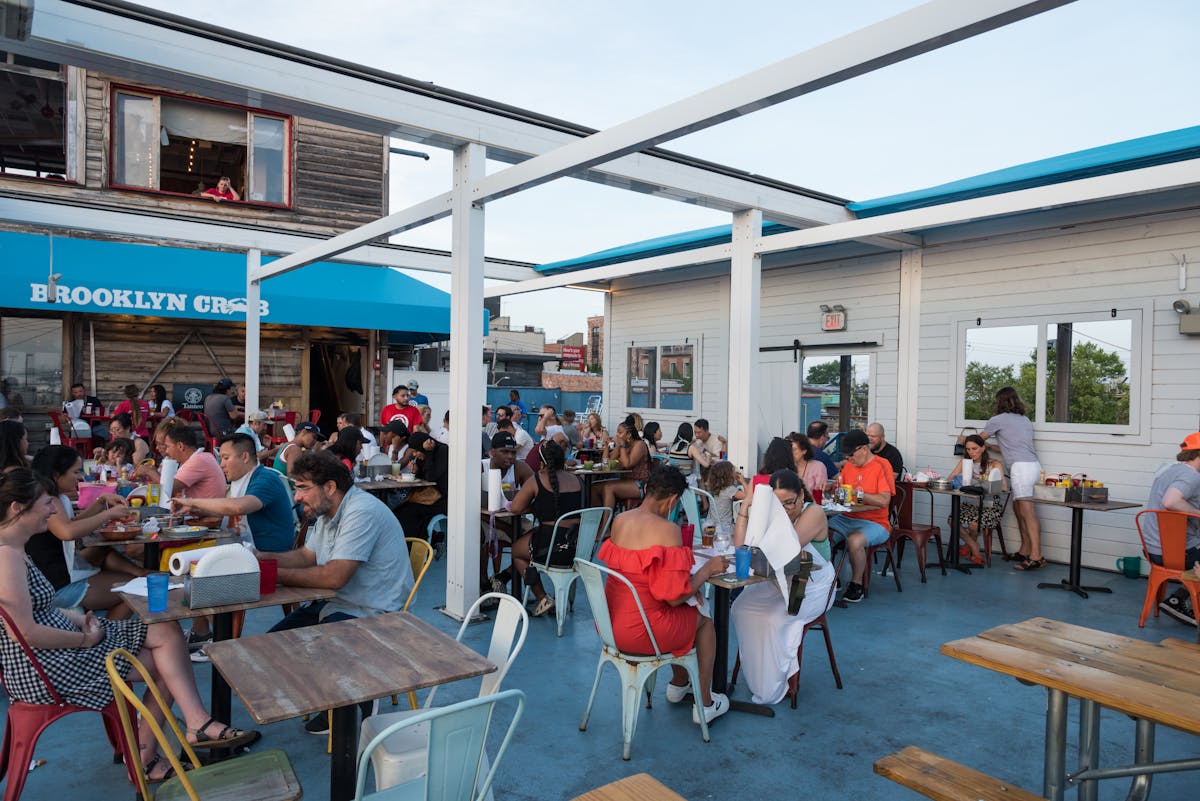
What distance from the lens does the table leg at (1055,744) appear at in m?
2.86

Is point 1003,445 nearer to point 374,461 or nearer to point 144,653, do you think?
point 374,461

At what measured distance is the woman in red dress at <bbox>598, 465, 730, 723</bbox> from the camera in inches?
143

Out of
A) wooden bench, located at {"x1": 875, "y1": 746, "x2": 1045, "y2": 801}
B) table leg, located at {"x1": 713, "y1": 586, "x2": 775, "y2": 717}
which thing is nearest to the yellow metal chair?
wooden bench, located at {"x1": 875, "y1": 746, "x2": 1045, "y2": 801}

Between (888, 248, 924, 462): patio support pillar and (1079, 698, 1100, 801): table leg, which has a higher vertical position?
(888, 248, 924, 462): patio support pillar

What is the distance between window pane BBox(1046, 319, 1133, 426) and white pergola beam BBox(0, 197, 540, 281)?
7702mm

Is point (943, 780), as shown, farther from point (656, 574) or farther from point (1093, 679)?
point (656, 574)

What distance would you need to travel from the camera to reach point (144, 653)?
322 centimetres

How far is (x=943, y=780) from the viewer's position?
270cm

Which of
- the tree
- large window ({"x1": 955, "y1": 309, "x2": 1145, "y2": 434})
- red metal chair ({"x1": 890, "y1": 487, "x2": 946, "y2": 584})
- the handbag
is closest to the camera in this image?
red metal chair ({"x1": 890, "y1": 487, "x2": 946, "y2": 584})

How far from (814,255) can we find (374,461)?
6.34 m

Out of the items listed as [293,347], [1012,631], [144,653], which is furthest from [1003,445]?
[293,347]

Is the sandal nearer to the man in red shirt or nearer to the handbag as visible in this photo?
the man in red shirt

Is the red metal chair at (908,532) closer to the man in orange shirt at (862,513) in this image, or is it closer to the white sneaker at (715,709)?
the man in orange shirt at (862,513)

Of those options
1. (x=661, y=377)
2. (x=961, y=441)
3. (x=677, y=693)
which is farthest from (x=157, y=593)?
(x=661, y=377)
